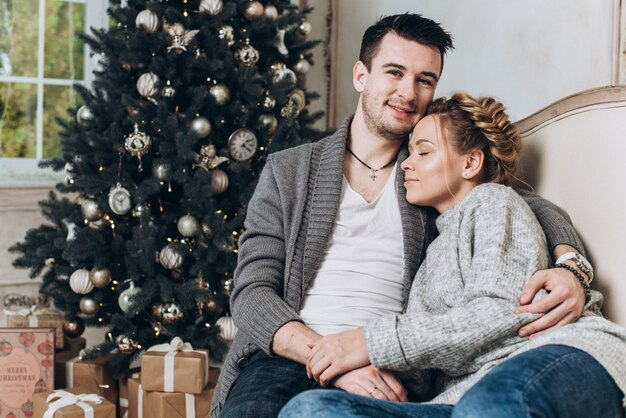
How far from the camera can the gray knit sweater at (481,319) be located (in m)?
1.38

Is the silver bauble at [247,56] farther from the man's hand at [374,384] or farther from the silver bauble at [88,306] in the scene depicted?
the man's hand at [374,384]

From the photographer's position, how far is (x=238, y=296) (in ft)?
5.80

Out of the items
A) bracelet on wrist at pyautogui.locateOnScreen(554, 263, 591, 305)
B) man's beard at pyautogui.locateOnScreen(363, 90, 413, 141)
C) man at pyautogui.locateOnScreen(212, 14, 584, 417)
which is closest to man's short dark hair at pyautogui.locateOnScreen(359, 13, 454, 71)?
man at pyautogui.locateOnScreen(212, 14, 584, 417)

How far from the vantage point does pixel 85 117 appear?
266 centimetres

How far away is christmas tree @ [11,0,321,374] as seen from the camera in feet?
8.41

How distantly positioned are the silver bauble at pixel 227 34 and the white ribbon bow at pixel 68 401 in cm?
128

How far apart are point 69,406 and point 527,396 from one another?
62.2 inches

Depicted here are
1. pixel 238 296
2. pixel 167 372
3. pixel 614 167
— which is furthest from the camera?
pixel 167 372

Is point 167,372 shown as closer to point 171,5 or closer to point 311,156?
point 311,156

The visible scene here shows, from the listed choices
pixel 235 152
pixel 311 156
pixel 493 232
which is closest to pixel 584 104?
pixel 493 232

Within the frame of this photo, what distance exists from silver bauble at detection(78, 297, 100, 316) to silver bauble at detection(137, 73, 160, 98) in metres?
0.76

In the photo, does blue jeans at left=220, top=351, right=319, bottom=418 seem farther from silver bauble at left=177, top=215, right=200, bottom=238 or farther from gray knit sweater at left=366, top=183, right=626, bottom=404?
silver bauble at left=177, top=215, right=200, bottom=238

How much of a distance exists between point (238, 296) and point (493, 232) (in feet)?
2.08

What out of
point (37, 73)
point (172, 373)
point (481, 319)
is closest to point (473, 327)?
point (481, 319)
